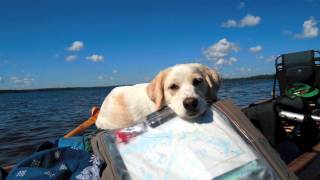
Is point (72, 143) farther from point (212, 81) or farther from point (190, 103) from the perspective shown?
point (212, 81)

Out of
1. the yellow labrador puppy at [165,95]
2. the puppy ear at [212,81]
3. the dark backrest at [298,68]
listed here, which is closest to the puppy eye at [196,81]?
the yellow labrador puppy at [165,95]

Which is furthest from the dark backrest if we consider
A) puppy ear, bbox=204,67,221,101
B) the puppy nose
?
the puppy nose

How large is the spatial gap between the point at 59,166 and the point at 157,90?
1.66 meters

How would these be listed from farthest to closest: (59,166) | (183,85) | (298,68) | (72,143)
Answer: (298,68) → (183,85) → (72,143) → (59,166)

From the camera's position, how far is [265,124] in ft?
16.3

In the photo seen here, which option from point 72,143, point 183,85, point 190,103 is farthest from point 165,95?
point 72,143

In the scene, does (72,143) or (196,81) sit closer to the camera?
(72,143)

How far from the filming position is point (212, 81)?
13.6 ft

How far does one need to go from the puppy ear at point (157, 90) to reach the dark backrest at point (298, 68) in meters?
4.43

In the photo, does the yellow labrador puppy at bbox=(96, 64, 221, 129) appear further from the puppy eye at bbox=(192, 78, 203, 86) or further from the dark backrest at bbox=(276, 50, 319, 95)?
the dark backrest at bbox=(276, 50, 319, 95)

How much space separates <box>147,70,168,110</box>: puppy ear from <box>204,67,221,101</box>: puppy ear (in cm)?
56

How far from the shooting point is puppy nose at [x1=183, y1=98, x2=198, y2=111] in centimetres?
329

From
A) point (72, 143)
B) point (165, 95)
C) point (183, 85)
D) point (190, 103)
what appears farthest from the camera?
point (165, 95)

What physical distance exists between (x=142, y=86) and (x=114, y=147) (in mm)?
1828
